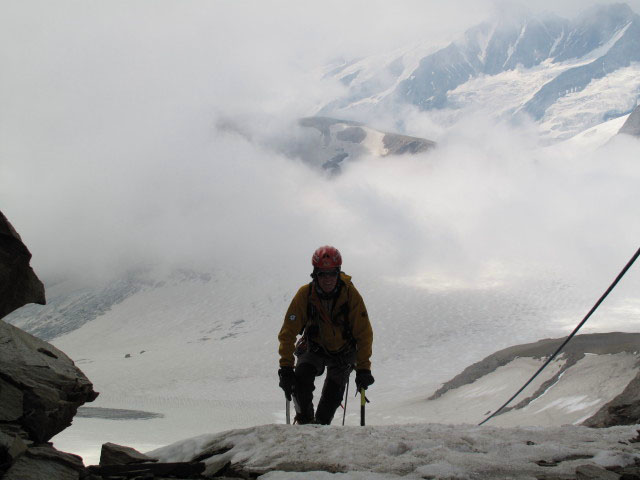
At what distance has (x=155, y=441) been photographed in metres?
23.3

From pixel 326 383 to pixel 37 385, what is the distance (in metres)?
3.59

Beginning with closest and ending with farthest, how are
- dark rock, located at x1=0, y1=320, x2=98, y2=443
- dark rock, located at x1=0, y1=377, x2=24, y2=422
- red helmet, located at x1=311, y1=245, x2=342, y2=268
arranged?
1. dark rock, located at x1=0, y1=377, x2=24, y2=422
2. dark rock, located at x1=0, y1=320, x2=98, y2=443
3. red helmet, located at x1=311, y1=245, x2=342, y2=268

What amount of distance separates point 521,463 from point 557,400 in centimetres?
1578

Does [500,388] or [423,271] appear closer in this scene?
[500,388]

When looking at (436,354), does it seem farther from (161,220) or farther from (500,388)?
(161,220)

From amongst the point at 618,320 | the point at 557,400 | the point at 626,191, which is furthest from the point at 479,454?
the point at 626,191

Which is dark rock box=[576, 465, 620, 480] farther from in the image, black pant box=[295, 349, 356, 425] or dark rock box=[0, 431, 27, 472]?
dark rock box=[0, 431, 27, 472]

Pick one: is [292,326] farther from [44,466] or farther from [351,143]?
[351,143]

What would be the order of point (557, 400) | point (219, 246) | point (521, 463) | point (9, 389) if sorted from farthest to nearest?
point (219, 246), point (557, 400), point (9, 389), point (521, 463)

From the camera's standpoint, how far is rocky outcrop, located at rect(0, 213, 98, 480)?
5.10 metres

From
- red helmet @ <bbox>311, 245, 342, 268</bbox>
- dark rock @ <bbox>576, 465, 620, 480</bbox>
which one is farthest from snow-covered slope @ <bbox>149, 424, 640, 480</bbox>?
red helmet @ <bbox>311, 245, 342, 268</bbox>

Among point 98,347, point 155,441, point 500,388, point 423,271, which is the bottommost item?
point 155,441

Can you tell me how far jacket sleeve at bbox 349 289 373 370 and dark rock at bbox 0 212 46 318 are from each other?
152 inches

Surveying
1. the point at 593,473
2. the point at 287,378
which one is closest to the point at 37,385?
the point at 287,378
